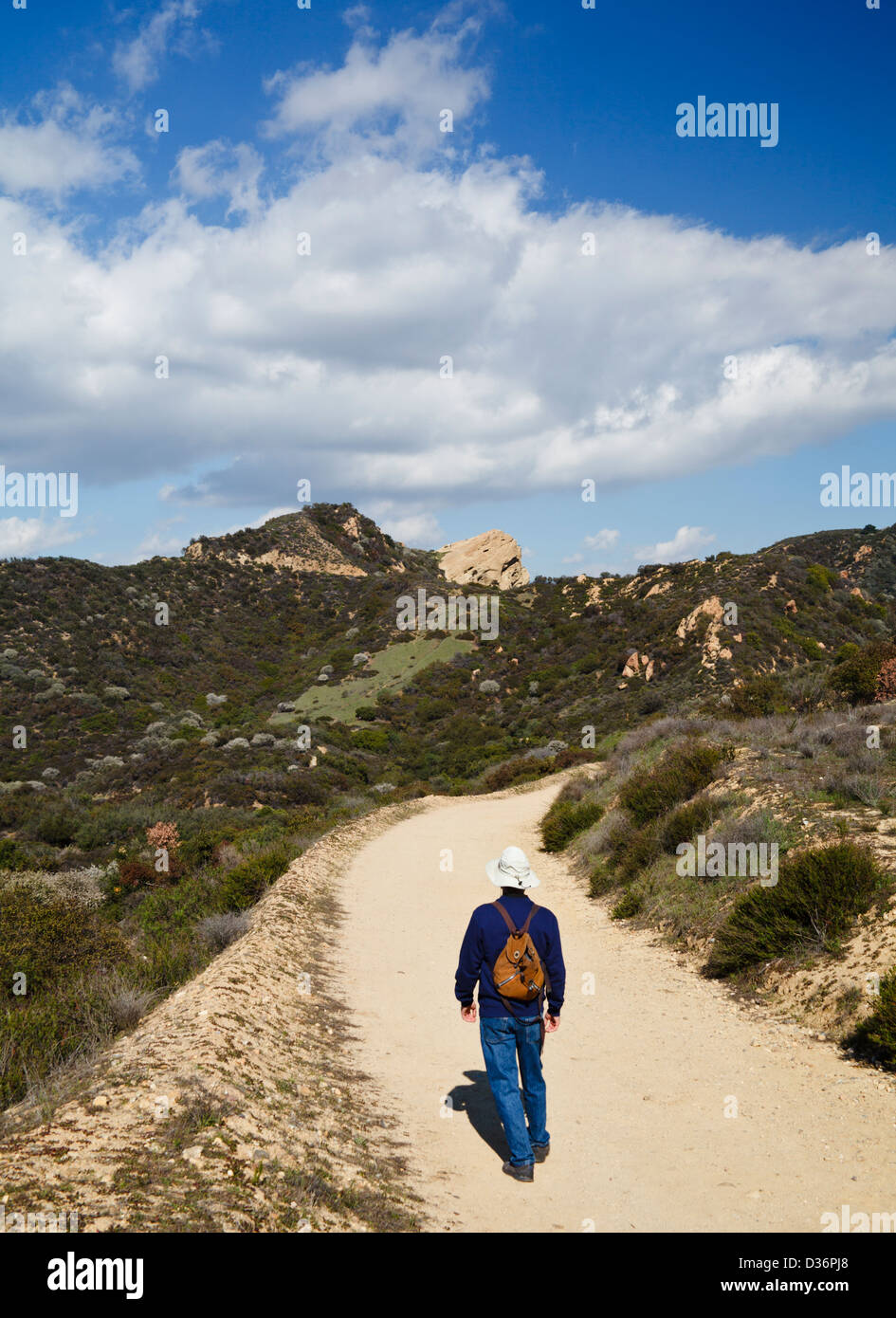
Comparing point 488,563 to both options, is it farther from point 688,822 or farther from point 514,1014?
point 514,1014

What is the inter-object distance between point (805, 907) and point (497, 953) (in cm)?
450

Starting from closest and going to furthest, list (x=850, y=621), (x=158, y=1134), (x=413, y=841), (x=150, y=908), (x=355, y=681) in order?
(x=158, y=1134), (x=150, y=908), (x=413, y=841), (x=850, y=621), (x=355, y=681)

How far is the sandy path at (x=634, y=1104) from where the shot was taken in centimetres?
413

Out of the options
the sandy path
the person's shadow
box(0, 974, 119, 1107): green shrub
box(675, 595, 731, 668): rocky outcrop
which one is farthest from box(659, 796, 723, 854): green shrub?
box(675, 595, 731, 668): rocky outcrop

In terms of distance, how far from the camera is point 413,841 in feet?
58.7

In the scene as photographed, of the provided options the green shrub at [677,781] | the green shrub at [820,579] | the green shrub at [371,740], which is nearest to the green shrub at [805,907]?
the green shrub at [677,781]

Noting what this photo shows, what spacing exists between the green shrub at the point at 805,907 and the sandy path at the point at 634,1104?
54 cm

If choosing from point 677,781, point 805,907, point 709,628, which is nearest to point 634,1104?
point 805,907

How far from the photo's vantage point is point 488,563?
81188mm

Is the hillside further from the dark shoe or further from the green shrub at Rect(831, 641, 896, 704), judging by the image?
the dark shoe

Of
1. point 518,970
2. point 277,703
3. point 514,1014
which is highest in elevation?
point 277,703
